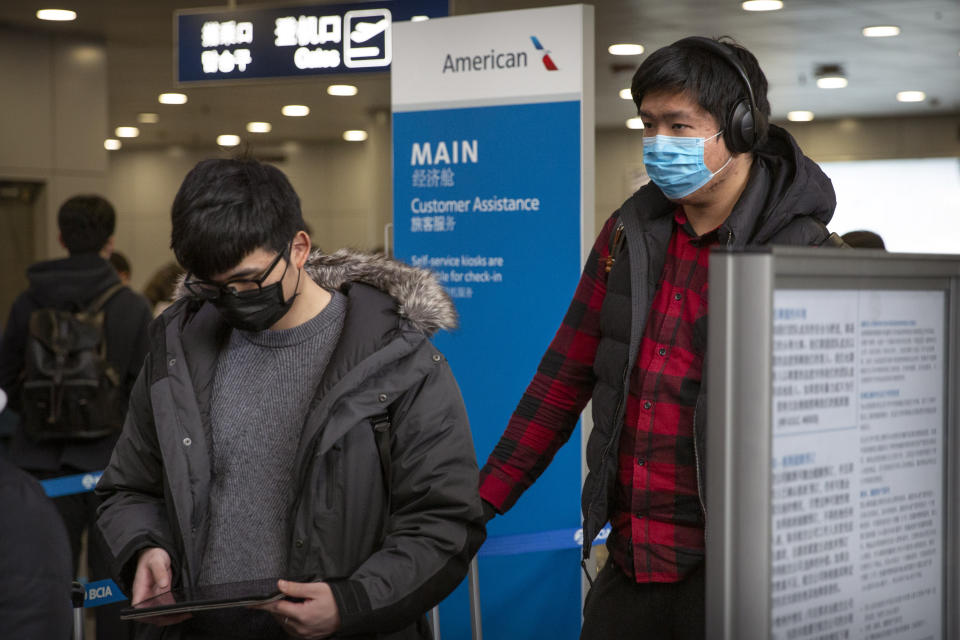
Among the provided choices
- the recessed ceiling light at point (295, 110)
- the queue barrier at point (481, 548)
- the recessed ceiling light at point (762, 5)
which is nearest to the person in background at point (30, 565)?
the queue barrier at point (481, 548)

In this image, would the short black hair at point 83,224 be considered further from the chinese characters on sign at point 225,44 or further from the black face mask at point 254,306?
the black face mask at point 254,306

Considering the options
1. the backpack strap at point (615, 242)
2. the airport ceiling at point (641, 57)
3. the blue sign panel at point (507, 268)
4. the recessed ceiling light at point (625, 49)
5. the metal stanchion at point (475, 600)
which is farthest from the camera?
the recessed ceiling light at point (625, 49)

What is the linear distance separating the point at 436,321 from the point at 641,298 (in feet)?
1.24

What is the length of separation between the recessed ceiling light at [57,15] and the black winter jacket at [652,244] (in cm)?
818

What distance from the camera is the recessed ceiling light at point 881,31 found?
32.4ft

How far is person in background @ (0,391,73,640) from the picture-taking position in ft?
5.67

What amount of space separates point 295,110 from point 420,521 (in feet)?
43.1

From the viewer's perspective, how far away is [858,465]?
132 cm

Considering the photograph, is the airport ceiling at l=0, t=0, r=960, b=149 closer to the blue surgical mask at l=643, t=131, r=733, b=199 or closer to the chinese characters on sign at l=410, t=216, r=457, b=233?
the chinese characters on sign at l=410, t=216, r=457, b=233

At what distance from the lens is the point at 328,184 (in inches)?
710

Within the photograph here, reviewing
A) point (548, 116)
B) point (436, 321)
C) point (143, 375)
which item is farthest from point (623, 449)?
point (548, 116)

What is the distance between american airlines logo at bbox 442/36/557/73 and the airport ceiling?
74cm

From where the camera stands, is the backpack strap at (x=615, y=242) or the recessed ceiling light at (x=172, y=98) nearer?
the backpack strap at (x=615, y=242)

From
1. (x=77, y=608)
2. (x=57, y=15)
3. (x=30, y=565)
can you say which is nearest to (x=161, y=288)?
(x=57, y=15)
